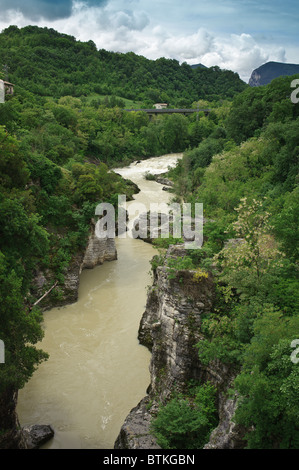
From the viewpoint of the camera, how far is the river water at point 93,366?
48.0 ft

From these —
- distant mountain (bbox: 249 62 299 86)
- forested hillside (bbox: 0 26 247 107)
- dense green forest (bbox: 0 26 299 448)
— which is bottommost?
dense green forest (bbox: 0 26 299 448)

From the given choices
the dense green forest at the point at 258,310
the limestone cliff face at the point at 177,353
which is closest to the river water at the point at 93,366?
the limestone cliff face at the point at 177,353

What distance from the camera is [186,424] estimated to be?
10695 millimetres

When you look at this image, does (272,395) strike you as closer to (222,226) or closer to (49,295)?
(222,226)

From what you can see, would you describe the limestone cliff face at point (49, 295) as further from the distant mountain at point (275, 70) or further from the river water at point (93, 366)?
the distant mountain at point (275, 70)

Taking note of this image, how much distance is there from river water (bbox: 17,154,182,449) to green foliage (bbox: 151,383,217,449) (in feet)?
12.9

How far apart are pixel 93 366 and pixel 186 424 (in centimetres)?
803

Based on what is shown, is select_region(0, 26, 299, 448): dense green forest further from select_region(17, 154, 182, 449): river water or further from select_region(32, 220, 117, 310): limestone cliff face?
select_region(17, 154, 182, 449): river water

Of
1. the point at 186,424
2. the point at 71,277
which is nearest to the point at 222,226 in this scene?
the point at 186,424

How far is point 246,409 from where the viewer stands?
819cm

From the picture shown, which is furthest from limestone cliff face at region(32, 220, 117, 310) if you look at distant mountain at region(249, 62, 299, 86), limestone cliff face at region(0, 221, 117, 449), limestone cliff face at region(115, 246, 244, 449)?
distant mountain at region(249, 62, 299, 86)

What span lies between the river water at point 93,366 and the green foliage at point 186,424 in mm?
3945

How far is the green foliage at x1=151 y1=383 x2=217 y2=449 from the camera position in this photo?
1069 cm

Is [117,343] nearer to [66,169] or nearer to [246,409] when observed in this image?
[246,409]
